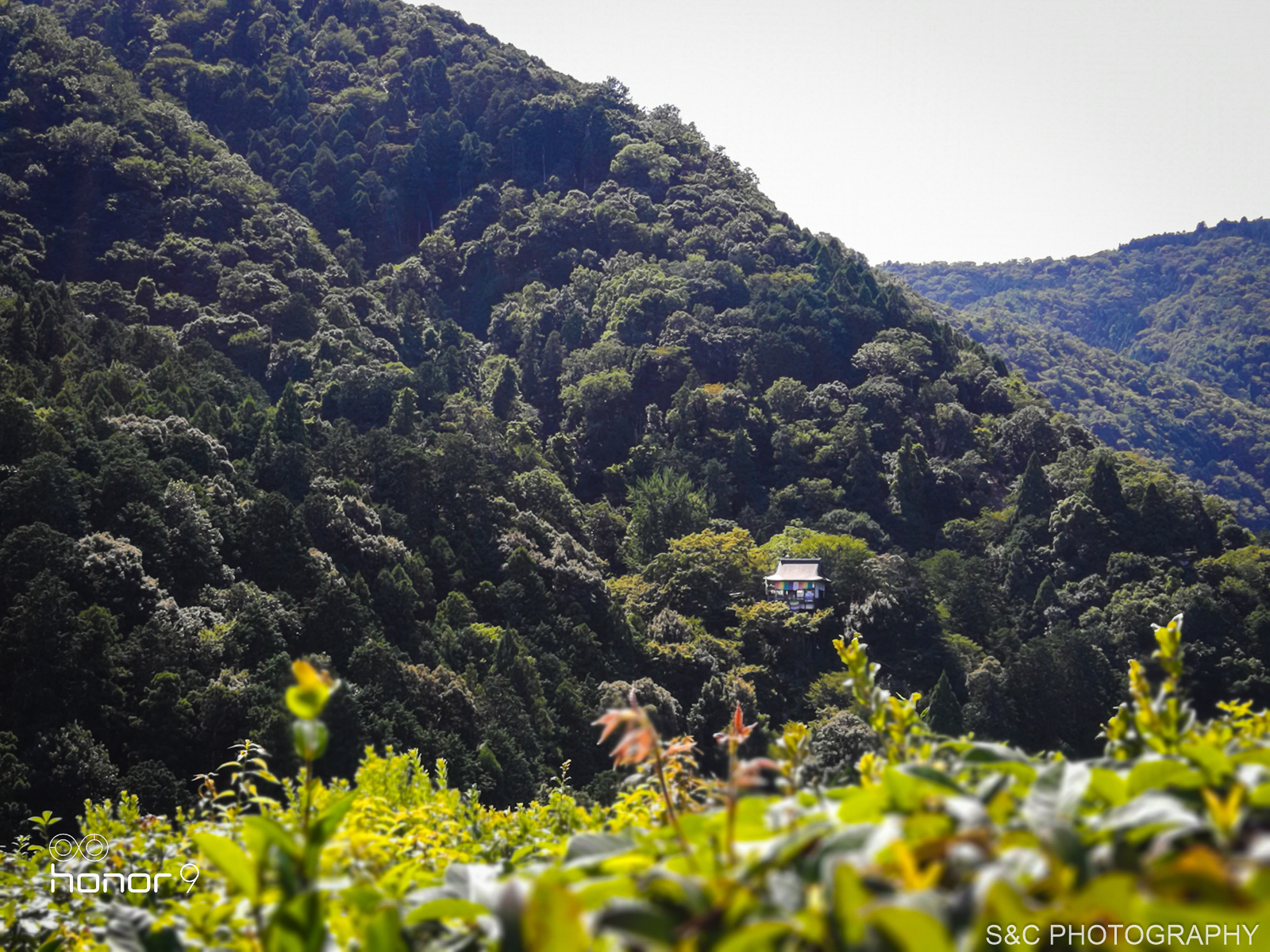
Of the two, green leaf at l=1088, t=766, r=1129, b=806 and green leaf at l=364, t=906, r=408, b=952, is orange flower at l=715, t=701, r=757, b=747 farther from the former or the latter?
green leaf at l=364, t=906, r=408, b=952

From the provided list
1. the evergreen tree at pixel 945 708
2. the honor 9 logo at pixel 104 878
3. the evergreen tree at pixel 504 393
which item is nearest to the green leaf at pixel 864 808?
the honor 9 logo at pixel 104 878

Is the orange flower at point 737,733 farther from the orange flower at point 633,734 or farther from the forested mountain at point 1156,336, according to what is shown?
the forested mountain at point 1156,336

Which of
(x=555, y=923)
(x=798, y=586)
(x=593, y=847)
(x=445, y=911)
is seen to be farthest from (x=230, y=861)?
(x=798, y=586)

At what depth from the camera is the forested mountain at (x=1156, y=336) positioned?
86.1 m

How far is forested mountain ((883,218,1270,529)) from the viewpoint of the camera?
86062mm

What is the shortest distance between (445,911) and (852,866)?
2.10 feet

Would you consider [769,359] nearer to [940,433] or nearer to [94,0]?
[940,433]

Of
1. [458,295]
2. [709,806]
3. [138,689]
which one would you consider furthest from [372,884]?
[458,295]

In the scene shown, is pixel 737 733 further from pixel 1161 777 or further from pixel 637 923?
pixel 637 923

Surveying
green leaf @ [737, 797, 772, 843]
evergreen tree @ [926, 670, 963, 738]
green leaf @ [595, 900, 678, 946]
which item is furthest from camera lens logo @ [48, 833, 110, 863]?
evergreen tree @ [926, 670, 963, 738]

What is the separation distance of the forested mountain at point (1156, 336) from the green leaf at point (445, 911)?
8862 centimetres

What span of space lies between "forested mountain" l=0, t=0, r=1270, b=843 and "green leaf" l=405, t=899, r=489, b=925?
14.6 m

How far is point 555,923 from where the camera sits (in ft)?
3.46

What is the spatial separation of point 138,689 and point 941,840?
20360mm
